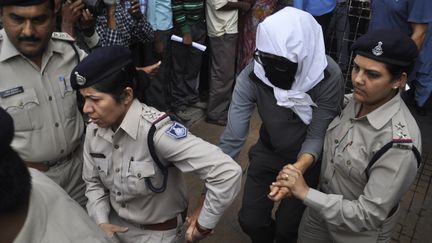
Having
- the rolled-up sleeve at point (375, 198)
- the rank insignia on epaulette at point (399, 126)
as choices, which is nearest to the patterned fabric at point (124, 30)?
the rolled-up sleeve at point (375, 198)

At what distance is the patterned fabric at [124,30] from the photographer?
3.47 m

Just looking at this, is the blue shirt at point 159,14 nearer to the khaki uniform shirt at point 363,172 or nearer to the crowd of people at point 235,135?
the crowd of people at point 235,135

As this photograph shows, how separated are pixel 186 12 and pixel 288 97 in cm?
244

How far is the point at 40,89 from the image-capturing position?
2.33 meters

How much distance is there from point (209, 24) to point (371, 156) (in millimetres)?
3130

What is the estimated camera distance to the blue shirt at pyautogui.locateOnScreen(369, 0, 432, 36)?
3477mm

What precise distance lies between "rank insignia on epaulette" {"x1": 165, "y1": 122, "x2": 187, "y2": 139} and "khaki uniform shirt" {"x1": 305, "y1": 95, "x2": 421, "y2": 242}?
2.26 ft

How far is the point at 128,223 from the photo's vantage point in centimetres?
223

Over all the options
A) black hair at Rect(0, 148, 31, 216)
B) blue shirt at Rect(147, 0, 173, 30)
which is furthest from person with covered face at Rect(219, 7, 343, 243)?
blue shirt at Rect(147, 0, 173, 30)

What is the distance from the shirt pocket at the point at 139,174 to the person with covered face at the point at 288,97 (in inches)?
26.0

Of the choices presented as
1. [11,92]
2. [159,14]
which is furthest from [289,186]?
[159,14]

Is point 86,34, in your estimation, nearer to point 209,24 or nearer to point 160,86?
point 160,86

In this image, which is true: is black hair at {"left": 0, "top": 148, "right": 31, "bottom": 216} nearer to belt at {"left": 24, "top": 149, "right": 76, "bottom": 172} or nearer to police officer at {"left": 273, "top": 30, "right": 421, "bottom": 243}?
police officer at {"left": 273, "top": 30, "right": 421, "bottom": 243}

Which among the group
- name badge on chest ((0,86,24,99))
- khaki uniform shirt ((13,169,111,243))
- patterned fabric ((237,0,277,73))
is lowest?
patterned fabric ((237,0,277,73))
